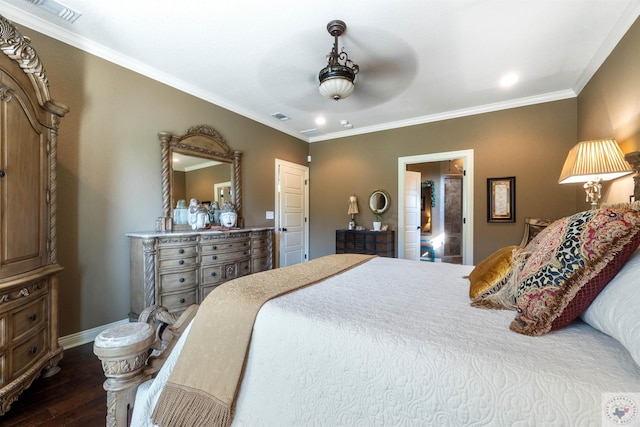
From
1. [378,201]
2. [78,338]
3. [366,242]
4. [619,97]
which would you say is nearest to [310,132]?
[378,201]

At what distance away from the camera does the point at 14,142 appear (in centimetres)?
154

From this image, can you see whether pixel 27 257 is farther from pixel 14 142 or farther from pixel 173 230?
pixel 173 230

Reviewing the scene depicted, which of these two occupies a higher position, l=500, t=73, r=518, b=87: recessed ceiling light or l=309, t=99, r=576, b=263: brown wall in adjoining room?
l=500, t=73, r=518, b=87: recessed ceiling light

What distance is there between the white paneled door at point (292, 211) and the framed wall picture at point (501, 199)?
3.15 m

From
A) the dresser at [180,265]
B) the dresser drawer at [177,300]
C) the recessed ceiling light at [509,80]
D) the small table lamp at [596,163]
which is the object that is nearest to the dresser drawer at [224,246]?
the dresser at [180,265]

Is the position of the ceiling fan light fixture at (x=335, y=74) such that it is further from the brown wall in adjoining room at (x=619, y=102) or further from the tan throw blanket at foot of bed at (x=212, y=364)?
the brown wall in adjoining room at (x=619, y=102)

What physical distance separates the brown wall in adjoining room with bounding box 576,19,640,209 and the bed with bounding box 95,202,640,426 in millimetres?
2078

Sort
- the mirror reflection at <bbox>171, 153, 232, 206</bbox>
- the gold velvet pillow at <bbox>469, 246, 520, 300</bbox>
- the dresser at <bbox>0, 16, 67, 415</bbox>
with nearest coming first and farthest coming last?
the gold velvet pillow at <bbox>469, 246, 520, 300</bbox> < the dresser at <bbox>0, 16, 67, 415</bbox> < the mirror reflection at <bbox>171, 153, 232, 206</bbox>

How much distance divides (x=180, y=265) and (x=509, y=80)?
166 inches

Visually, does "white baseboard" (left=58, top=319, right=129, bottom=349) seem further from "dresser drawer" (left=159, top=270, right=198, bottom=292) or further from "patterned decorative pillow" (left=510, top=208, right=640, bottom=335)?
"patterned decorative pillow" (left=510, top=208, right=640, bottom=335)

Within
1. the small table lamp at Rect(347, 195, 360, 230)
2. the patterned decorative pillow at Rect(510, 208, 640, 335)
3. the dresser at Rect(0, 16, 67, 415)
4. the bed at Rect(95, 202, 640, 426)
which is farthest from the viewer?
the small table lamp at Rect(347, 195, 360, 230)

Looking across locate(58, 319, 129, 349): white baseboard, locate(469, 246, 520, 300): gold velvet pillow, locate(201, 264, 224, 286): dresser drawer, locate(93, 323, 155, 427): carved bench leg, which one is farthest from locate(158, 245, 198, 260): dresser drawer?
locate(469, 246, 520, 300): gold velvet pillow

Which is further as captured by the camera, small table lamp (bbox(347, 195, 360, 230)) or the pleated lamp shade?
small table lamp (bbox(347, 195, 360, 230))

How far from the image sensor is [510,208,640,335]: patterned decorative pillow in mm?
807
